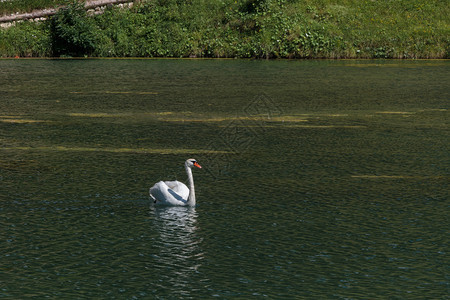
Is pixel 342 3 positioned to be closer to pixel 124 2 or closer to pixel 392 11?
pixel 392 11

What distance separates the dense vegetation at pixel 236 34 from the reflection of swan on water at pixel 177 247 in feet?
111

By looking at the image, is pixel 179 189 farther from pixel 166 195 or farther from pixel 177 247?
pixel 177 247

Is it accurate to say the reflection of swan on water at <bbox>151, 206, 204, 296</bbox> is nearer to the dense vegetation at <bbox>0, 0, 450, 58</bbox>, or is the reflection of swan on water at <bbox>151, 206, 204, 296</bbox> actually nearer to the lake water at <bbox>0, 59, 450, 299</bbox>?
the lake water at <bbox>0, 59, 450, 299</bbox>

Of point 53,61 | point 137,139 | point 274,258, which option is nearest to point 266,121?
point 137,139

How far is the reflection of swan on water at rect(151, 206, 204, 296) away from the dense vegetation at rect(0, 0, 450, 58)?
3394cm

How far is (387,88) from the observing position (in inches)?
1147

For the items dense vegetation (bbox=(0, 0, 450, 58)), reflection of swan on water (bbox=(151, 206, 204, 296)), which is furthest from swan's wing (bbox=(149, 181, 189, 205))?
dense vegetation (bbox=(0, 0, 450, 58))

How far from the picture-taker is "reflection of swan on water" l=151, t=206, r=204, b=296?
8242 mm

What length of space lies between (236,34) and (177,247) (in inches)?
1467

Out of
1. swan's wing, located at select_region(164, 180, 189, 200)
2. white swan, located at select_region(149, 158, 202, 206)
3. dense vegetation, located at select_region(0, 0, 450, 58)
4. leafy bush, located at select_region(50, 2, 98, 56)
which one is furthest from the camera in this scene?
dense vegetation, located at select_region(0, 0, 450, 58)

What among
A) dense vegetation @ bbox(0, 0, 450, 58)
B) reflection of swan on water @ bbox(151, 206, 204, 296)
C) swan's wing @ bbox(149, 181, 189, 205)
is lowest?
reflection of swan on water @ bbox(151, 206, 204, 296)

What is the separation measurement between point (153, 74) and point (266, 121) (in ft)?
47.3

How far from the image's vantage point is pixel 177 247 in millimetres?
9375

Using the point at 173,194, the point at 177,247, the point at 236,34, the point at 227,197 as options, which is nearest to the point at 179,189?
the point at 173,194
